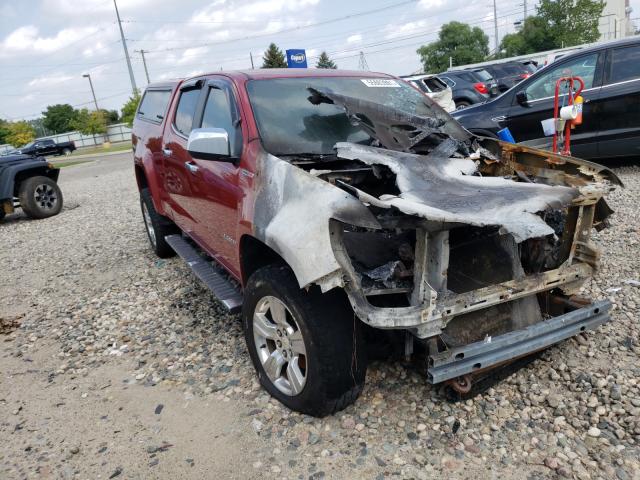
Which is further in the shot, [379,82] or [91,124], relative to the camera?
[91,124]

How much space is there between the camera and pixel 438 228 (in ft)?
7.14

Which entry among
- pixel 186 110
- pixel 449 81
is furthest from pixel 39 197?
pixel 449 81

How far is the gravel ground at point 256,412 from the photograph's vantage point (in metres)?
2.37

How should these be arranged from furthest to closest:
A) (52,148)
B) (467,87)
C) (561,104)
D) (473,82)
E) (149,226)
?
(52,148), (473,82), (467,87), (561,104), (149,226)

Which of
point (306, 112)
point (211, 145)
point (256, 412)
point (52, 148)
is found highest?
point (306, 112)

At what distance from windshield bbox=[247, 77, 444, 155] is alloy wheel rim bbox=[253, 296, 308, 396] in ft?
3.04

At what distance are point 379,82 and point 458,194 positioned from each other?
1767mm

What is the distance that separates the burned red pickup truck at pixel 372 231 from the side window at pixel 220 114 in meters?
0.02

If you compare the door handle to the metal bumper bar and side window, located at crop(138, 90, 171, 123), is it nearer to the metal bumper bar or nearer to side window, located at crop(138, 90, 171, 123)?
side window, located at crop(138, 90, 171, 123)

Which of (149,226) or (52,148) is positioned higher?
(52,148)

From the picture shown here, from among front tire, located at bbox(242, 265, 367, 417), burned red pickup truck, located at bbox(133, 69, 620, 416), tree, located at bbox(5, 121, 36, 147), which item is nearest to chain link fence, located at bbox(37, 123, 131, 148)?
tree, located at bbox(5, 121, 36, 147)

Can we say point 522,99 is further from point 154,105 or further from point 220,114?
point 220,114

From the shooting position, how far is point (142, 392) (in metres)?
3.18

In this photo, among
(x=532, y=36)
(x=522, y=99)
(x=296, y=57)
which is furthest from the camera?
(x=532, y=36)
